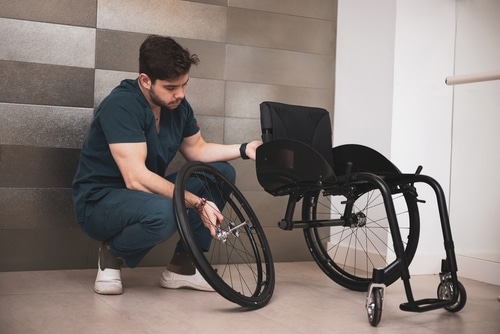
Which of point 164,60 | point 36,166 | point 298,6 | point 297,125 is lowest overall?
point 36,166

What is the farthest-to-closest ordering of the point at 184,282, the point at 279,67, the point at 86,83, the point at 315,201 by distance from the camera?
the point at 279,67 < the point at 86,83 < the point at 315,201 < the point at 184,282

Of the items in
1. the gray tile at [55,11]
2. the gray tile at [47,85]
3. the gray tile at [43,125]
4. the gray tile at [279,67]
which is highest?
the gray tile at [55,11]

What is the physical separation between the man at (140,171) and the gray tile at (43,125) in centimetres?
40

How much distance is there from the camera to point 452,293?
2.43m

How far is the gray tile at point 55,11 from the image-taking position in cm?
297

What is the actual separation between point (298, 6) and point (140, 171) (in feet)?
5.24

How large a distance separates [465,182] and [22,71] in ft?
7.08

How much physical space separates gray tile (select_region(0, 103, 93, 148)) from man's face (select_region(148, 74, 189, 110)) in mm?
621

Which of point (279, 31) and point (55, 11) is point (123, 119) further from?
point (279, 31)

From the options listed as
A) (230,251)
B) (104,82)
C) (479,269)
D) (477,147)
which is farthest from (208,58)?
(479,269)

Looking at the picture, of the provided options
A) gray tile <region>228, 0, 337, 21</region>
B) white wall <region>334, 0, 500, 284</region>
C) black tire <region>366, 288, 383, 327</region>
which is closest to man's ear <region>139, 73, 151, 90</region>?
gray tile <region>228, 0, 337, 21</region>

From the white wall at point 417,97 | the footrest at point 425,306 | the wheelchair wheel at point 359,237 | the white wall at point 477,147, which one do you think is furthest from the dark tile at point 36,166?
the white wall at point 477,147

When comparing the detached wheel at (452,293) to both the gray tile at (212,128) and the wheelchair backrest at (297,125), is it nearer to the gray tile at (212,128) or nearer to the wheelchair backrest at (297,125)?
the wheelchair backrest at (297,125)

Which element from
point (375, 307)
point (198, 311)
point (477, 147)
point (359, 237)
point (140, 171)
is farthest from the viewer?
point (359, 237)
